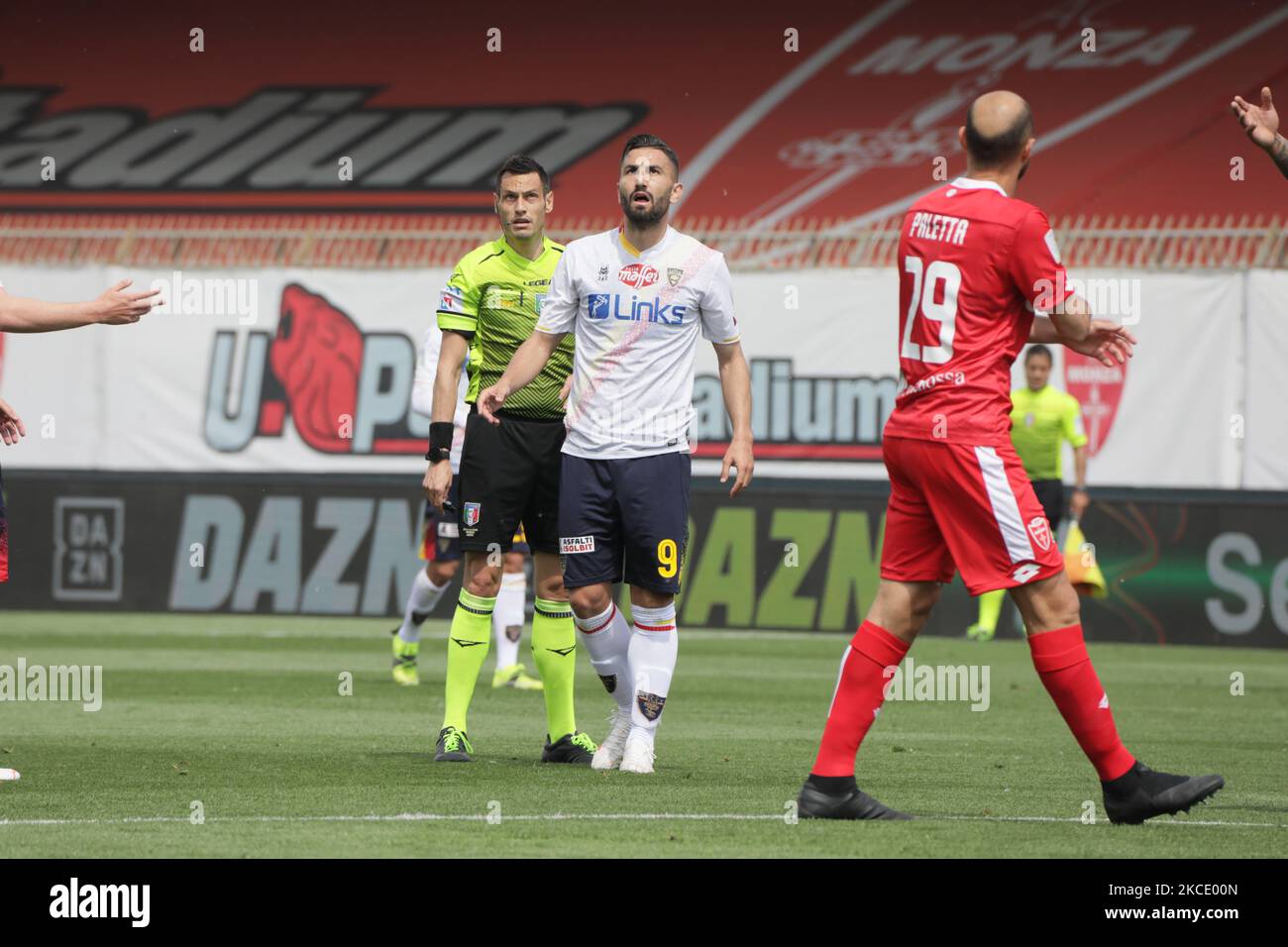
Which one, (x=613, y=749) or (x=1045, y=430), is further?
(x=1045, y=430)

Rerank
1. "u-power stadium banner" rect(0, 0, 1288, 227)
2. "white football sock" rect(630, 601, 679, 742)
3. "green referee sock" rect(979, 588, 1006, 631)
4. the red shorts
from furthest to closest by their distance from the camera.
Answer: "u-power stadium banner" rect(0, 0, 1288, 227), "green referee sock" rect(979, 588, 1006, 631), "white football sock" rect(630, 601, 679, 742), the red shorts

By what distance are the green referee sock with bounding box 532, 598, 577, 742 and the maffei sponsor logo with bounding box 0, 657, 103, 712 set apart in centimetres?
332

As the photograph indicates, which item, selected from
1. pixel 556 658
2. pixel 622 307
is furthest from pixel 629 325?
pixel 556 658

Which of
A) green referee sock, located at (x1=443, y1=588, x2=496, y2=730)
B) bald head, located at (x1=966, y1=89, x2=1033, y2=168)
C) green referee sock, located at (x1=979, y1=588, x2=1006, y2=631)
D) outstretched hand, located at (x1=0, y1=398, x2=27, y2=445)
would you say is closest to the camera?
bald head, located at (x1=966, y1=89, x2=1033, y2=168)

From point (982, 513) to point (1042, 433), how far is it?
10.4 m

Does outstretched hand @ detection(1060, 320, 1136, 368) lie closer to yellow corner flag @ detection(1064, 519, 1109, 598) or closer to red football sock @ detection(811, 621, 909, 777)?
red football sock @ detection(811, 621, 909, 777)

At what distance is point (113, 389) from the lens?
1998 cm

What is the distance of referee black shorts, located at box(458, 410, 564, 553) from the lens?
8219 millimetres

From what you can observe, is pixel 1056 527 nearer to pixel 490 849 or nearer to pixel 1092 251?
pixel 1092 251

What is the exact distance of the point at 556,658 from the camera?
8.33m

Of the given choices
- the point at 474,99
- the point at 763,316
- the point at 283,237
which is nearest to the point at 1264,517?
the point at 763,316

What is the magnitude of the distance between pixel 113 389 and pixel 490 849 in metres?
15.2
